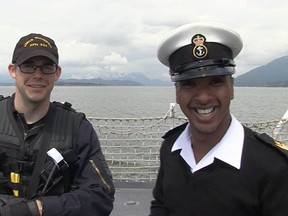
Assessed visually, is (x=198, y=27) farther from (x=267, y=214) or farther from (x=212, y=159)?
(x=267, y=214)

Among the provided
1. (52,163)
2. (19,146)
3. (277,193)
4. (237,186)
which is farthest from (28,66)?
(277,193)

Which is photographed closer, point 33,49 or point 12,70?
point 33,49

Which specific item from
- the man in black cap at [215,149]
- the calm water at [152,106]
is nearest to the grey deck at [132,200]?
the man in black cap at [215,149]

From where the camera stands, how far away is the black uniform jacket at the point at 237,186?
133 cm

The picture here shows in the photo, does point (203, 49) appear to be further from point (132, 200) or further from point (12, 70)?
point (132, 200)

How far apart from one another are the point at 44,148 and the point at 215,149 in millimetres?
1078

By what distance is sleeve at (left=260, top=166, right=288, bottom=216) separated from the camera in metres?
1.32

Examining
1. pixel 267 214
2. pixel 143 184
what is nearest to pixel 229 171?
pixel 267 214

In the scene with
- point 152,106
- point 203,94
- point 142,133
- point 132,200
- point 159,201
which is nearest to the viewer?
point 203,94

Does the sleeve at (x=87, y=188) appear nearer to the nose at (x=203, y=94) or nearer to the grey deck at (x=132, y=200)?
the nose at (x=203, y=94)

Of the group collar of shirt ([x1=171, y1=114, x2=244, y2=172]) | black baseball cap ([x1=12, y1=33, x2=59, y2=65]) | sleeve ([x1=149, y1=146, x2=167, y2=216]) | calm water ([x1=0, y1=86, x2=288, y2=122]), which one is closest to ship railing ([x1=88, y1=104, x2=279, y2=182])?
black baseball cap ([x1=12, y1=33, x2=59, y2=65])

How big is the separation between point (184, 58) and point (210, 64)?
0.49 ft

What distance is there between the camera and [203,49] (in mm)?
1526

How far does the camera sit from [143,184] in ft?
18.1
